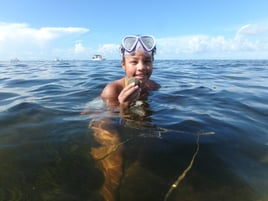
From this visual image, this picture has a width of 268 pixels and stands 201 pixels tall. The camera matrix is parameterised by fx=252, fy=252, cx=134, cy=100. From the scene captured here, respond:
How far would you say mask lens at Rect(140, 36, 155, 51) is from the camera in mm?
5141

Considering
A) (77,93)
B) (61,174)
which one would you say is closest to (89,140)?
(61,174)

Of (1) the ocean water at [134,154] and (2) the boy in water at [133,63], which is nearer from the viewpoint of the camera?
(1) the ocean water at [134,154]

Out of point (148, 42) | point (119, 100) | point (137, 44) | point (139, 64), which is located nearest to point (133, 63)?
point (139, 64)

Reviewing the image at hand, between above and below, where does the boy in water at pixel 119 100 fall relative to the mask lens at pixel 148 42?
below

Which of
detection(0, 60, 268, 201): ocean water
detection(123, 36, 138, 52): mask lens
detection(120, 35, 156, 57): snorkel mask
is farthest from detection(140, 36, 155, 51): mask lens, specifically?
detection(0, 60, 268, 201): ocean water

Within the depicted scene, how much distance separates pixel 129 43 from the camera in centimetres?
517

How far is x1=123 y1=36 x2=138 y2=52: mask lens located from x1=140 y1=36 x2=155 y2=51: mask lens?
0.17 metres

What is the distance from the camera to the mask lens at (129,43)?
5076 millimetres

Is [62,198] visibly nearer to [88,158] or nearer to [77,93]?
[88,158]

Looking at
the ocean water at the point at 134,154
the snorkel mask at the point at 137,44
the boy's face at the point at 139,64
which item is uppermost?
the snorkel mask at the point at 137,44

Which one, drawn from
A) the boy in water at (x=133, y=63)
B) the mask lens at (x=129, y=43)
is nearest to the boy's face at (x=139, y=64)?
the boy in water at (x=133, y=63)

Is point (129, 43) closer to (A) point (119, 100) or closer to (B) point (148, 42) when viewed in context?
(B) point (148, 42)

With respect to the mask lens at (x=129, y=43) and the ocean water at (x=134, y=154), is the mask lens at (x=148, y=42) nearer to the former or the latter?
the mask lens at (x=129, y=43)

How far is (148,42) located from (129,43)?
40cm
